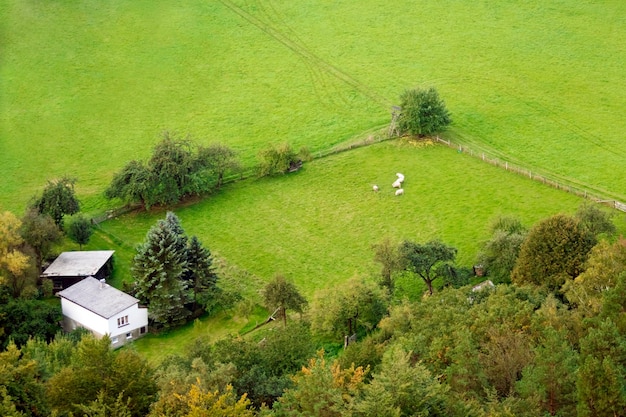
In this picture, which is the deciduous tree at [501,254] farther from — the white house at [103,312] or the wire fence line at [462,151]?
the white house at [103,312]

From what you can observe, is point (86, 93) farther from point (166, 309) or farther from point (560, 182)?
point (560, 182)

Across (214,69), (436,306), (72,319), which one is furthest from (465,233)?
(214,69)

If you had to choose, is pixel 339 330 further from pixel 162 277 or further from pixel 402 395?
pixel 402 395

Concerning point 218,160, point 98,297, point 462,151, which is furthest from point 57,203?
point 462,151

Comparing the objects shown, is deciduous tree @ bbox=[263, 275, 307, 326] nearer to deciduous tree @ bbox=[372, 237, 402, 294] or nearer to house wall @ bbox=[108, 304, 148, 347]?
deciduous tree @ bbox=[372, 237, 402, 294]

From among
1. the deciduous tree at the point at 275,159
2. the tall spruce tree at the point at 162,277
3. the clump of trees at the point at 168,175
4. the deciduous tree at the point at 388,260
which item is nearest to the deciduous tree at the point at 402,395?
the deciduous tree at the point at 388,260

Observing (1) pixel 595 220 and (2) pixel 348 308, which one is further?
(1) pixel 595 220

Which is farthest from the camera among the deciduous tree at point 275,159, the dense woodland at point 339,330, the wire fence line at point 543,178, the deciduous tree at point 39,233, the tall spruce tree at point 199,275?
the deciduous tree at point 275,159
